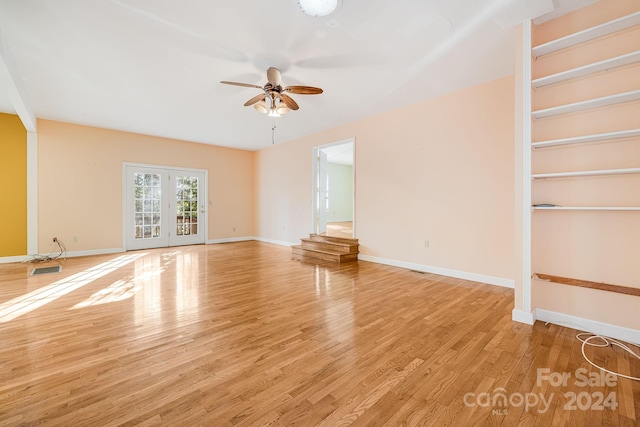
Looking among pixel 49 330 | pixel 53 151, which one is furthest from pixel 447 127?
pixel 53 151

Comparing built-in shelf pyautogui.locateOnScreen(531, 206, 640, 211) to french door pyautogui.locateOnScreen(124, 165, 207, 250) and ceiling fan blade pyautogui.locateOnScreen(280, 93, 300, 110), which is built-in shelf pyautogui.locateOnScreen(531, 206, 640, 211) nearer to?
ceiling fan blade pyautogui.locateOnScreen(280, 93, 300, 110)

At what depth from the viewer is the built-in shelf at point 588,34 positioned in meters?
2.16

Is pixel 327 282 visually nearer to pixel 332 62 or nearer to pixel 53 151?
pixel 332 62

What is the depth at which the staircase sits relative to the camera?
17.3 feet

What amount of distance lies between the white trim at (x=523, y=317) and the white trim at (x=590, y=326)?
0.13 metres

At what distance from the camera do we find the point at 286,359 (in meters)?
1.92

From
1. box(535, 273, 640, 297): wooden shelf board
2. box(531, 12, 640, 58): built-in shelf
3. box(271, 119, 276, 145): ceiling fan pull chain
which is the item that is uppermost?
box(271, 119, 276, 145): ceiling fan pull chain

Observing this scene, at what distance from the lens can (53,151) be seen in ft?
18.1

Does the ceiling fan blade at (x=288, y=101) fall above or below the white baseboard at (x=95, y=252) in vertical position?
above

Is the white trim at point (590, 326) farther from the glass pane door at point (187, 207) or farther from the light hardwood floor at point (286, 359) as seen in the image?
the glass pane door at point (187, 207)

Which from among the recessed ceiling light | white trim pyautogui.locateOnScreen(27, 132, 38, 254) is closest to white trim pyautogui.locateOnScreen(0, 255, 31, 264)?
white trim pyautogui.locateOnScreen(27, 132, 38, 254)

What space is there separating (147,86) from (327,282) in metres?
3.99

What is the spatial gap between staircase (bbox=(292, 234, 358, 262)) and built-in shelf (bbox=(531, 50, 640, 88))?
375 centimetres

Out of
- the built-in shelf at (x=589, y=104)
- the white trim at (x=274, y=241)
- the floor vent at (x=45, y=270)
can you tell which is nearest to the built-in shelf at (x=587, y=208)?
the built-in shelf at (x=589, y=104)
